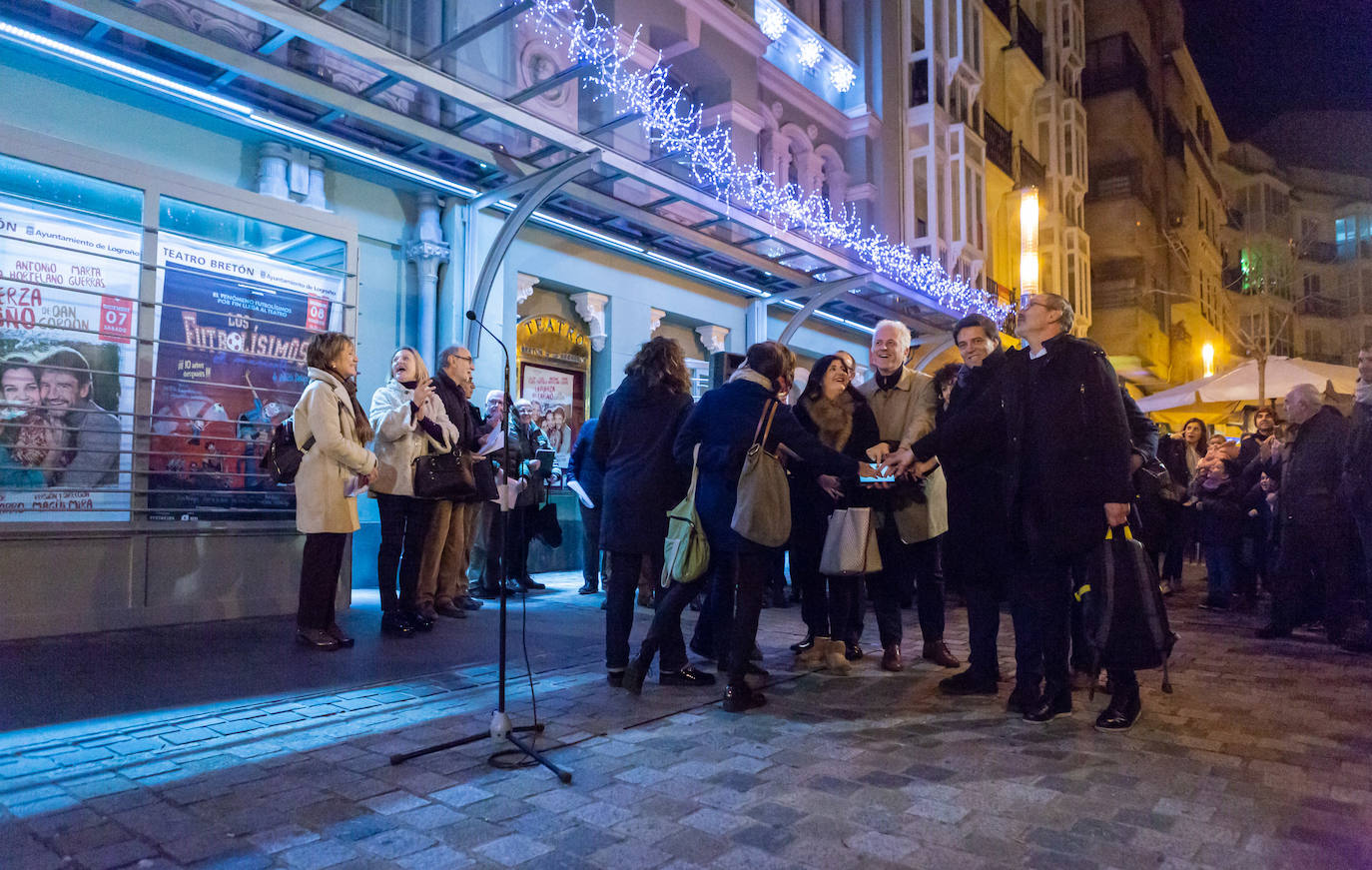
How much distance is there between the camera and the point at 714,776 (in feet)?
10.9

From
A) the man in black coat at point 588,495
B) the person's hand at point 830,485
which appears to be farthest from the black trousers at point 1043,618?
the man in black coat at point 588,495

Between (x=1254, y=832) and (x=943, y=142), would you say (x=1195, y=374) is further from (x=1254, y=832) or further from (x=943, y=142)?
(x=1254, y=832)

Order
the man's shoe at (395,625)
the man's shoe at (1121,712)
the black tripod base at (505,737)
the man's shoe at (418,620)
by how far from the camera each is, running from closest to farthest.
A: the black tripod base at (505,737) < the man's shoe at (1121,712) < the man's shoe at (395,625) < the man's shoe at (418,620)

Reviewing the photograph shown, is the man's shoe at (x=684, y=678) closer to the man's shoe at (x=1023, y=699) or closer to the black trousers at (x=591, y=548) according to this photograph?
the man's shoe at (x=1023, y=699)

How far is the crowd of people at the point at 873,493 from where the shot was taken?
433 cm

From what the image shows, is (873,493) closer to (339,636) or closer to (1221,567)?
(339,636)

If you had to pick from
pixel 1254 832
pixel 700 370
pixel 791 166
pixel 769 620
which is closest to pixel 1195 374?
pixel 791 166

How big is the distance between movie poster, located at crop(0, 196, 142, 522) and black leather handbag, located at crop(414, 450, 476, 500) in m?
1.90

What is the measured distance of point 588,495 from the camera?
8352 mm

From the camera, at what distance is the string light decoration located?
10.2 m

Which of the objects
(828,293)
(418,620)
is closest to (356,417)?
(418,620)

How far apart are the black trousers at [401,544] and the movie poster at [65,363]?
1.69 metres

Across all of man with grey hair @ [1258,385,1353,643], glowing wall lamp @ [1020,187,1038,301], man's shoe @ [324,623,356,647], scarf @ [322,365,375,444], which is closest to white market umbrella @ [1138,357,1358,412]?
glowing wall lamp @ [1020,187,1038,301]

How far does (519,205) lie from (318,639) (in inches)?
181
